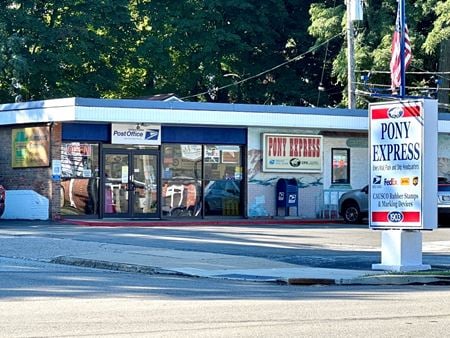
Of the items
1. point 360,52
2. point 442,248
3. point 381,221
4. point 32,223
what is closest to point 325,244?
point 442,248

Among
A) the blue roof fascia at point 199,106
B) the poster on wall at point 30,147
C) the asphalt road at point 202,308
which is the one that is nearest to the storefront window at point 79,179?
the poster on wall at point 30,147

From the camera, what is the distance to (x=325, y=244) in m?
26.1

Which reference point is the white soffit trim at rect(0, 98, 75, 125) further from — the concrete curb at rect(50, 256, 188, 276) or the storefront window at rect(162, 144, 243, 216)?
the concrete curb at rect(50, 256, 188, 276)

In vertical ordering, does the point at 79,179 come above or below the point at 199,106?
below

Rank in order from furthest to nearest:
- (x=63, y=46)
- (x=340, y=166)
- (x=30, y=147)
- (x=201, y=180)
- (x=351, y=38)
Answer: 1. (x=63, y=46)
2. (x=351, y=38)
3. (x=340, y=166)
4. (x=201, y=180)
5. (x=30, y=147)

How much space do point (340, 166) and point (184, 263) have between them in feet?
63.8

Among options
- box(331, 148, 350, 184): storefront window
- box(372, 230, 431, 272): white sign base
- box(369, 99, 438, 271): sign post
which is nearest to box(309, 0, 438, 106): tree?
box(331, 148, 350, 184): storefront window

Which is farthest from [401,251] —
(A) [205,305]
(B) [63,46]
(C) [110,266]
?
(B) [63,46]

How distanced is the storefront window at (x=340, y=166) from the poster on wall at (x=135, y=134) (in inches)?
286

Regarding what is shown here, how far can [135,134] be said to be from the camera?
1391 inches

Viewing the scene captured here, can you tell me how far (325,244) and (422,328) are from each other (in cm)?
1421

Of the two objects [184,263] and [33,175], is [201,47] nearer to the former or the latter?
[33,175]

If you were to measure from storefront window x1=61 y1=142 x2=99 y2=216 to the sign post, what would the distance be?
51.8 feet

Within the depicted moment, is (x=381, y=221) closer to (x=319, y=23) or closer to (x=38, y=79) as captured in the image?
(x=319, y=23)
